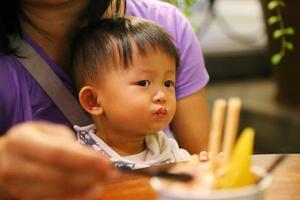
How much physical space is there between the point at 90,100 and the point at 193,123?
0.44 m

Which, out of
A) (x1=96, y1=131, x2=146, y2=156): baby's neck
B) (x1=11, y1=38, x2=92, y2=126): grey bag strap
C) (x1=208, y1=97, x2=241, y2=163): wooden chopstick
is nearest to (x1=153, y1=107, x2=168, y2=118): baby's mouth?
(x1=96, y1=131, x2=146, y2=156): baby's neck

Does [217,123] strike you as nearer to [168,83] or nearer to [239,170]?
[239,170]

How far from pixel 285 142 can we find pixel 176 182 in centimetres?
346

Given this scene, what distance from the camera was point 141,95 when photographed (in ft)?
5.13

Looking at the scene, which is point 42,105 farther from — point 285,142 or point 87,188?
point 285,142

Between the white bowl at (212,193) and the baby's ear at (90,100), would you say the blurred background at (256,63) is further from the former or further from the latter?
the white bowl at (212,193)

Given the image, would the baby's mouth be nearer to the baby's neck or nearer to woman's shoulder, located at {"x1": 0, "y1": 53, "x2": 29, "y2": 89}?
the baby's neck

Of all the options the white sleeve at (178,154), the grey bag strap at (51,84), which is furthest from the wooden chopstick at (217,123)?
the grey bag strap at (51,84)

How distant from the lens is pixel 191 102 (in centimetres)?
193

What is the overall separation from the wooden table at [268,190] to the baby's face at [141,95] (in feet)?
0.91

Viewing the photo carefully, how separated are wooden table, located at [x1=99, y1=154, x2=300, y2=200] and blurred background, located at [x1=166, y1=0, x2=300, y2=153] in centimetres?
143

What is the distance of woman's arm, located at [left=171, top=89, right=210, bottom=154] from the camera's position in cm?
193

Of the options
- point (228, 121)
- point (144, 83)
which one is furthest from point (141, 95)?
point (228, 121)

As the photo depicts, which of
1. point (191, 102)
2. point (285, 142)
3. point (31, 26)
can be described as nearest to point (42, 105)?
point (31, 26)
